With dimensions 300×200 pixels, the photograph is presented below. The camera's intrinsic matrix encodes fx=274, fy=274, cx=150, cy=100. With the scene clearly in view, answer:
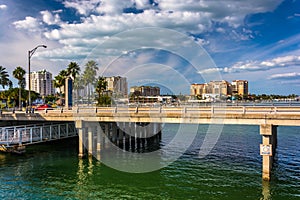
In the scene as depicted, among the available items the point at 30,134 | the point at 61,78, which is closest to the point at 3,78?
the point at 61,78

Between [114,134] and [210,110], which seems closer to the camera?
[210,110]

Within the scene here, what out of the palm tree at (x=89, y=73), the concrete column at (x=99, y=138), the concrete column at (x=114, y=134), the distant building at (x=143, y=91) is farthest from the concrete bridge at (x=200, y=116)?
the distant building at (x=143, y=91)

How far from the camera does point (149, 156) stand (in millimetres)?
33750

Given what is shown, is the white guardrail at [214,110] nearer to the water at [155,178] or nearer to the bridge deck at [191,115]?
the bridge deck at [191,115]

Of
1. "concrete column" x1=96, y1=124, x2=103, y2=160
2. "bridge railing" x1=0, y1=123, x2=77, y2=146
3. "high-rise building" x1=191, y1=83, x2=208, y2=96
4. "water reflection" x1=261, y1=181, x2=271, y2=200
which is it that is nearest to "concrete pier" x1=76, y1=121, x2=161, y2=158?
"concrete column" x1=96, y1=124, x2=103, y2=160

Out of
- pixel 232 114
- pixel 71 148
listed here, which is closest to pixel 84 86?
pixel 71 148

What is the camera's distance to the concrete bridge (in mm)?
22531

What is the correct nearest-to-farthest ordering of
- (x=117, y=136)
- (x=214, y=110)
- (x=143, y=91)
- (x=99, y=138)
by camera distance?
(x=214, y=110) → (x=99, y=138) → (x=117, y=136) → (x=143, y=91)

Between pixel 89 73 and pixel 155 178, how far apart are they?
59341 mm

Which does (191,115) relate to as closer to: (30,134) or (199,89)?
(30,134)

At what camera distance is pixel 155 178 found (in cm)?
2464

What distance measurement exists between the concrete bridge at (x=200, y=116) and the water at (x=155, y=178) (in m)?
2.14

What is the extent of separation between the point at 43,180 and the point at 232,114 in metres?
17.5

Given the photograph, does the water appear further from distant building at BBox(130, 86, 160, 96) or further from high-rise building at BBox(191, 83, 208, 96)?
high-rise building at BBox(191, 83, 208, 96)
